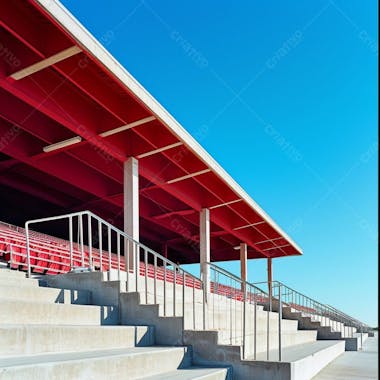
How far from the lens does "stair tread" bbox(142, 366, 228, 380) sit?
13.8 ft

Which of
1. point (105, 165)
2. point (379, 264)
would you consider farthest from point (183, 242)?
point (379, 264)

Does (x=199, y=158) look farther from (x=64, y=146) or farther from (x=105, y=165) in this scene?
(x=64, y=146)

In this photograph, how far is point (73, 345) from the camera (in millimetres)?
4152

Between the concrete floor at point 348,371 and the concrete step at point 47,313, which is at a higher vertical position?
the concrete step at point 47,313

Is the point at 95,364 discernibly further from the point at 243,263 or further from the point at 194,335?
the point at 243,263

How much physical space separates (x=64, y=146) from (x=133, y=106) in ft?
5.82

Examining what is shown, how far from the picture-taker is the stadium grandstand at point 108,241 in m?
4.32

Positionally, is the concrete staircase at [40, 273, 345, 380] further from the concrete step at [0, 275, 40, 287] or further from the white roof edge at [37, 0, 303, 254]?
the white roof edge at [37, 0, 303, 254]

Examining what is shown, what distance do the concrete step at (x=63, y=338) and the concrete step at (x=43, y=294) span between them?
0.96 metres

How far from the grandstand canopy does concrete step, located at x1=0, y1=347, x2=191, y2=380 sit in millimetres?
4301

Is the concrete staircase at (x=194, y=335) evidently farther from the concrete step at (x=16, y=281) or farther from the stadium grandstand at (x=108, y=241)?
the concrete step at (x=16, y=281)

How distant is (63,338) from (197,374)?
1338 millimetres

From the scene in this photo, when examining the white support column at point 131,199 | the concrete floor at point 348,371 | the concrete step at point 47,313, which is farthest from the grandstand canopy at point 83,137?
the concrete floor at point 348,371

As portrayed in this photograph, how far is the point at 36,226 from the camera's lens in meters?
17.7
